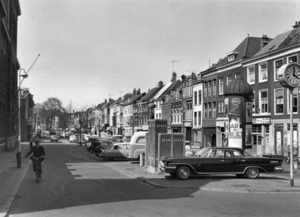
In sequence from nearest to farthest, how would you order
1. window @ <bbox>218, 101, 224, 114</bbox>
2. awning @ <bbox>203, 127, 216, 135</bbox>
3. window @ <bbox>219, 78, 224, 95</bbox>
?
window @ <bbox>218, 101, 224, 114</bbox> < window @ <bbox>219, 78, 224, 95</bbox> < awning @ <bbox>203, 127, 216, 135</bbox>

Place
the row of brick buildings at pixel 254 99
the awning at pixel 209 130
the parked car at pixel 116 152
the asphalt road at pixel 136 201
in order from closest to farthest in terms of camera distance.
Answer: the asphalt road at pixel 136 201, the parked car at pixel 116 152, the row of brick buildings at pixel 254 99, the awning at pixel 209 130

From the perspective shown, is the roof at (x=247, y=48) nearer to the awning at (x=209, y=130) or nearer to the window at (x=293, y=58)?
the awning at (x=209, y=130)

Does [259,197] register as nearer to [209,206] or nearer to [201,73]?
[209,206]

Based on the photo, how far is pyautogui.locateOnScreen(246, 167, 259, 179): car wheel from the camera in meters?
17.8

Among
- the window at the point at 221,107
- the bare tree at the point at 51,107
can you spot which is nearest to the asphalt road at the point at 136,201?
the window at the point at 221,107

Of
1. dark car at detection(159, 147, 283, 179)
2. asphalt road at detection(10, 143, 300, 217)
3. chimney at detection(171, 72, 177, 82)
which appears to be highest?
chimney at detection(171, 72, 177, 82)

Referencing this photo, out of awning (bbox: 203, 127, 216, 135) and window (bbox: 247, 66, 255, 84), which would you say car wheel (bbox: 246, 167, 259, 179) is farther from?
awning (bbox: 203, 127, 216, 135)

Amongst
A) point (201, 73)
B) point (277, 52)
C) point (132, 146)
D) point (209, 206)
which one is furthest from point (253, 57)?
point (209, 206)

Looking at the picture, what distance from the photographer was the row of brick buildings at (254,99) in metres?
35.3

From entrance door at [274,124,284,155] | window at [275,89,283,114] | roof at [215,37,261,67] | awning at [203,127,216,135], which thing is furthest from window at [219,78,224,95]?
entrance door at [274,124,284,155]

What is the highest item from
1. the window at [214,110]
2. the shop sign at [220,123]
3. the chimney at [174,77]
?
the chimney at [174,77]

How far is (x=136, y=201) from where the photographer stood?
11539mm

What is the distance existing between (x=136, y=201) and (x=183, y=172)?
593 cm

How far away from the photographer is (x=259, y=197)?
1272cm
